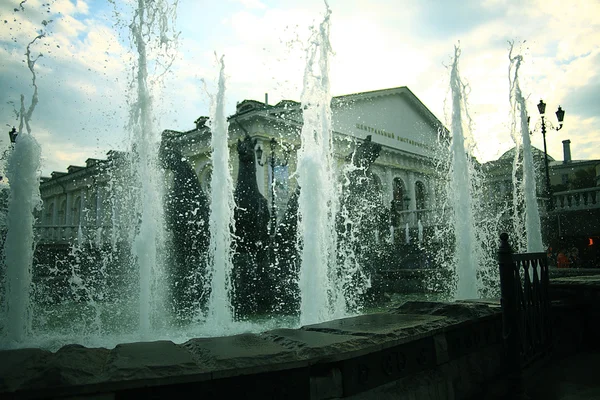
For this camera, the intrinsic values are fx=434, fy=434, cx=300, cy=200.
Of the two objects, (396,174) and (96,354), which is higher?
(396,174)

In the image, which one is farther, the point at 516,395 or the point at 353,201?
the point at 353,201

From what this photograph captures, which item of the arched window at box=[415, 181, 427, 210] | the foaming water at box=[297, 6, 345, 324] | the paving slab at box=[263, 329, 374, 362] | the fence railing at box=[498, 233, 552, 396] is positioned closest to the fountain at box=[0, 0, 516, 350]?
the foaming water at box=[297, 6, 345, 324]

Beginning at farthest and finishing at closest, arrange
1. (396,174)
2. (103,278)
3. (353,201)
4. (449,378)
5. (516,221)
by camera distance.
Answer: (396,174) → (516,221) → (103,278) → (353,201) → (449,378)

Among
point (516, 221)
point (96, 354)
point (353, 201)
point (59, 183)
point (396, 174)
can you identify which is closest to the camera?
point (96, 354)

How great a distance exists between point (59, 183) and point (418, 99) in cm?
3441

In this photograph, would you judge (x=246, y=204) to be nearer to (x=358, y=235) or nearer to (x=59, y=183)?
(x=358, y=235)

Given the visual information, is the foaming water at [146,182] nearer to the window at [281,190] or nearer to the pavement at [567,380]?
the pavement at [567,380]

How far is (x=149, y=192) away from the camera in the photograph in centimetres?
738

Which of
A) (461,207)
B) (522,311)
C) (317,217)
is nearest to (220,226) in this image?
(317,217)

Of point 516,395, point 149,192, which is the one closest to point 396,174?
point 149,192

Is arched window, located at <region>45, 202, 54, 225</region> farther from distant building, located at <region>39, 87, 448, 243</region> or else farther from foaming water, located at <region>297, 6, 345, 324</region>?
foaming water, located at <region>297, 6, 345, 324</region>

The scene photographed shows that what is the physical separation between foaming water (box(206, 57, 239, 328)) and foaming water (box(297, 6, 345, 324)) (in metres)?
1.28

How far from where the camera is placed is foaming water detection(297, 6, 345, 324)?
20.1 feet

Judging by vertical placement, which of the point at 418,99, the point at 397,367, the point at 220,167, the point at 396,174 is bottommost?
the point at 397,367
